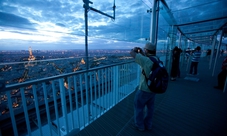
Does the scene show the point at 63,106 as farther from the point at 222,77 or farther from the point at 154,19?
the point at 222,77

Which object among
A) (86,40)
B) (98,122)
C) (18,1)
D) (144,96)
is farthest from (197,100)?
(18,1)

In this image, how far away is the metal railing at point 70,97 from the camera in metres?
1.33

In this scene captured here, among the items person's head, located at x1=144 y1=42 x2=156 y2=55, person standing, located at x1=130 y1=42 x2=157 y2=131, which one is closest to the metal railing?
person standing, located at x1=130 y1=42 x2=157 y2=131

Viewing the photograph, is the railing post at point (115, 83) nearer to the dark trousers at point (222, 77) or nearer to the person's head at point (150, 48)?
the person's head at point (150, 48)

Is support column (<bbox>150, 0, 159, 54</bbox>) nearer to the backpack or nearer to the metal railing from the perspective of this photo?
the metal railing

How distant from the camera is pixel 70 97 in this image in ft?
5.39

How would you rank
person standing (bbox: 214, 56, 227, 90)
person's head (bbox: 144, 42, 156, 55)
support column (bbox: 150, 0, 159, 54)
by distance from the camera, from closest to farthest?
person's head (bbox: 144, 42, 156, 55) → support column (bbox: 150, 0, 159, 54) → person standing (bbox: 214, 56, 227, 90)

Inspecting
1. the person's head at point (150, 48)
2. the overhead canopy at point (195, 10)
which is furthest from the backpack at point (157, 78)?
the overhead canopy at point (195, 10)

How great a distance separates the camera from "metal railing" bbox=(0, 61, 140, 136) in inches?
52.5

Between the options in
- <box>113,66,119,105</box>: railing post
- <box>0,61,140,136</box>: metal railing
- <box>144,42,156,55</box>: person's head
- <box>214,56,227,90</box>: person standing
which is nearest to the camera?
<box>0,61,140,136</box>: metal railing

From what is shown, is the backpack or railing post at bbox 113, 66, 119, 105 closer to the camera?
the backpack

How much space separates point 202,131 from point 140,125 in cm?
113

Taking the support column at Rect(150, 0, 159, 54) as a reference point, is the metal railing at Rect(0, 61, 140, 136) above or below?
below

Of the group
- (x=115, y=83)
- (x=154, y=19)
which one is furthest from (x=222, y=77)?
(x=115, y=83)
